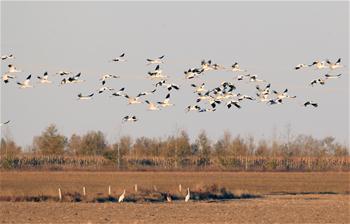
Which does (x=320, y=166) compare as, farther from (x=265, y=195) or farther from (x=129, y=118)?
(x=129, y=118)

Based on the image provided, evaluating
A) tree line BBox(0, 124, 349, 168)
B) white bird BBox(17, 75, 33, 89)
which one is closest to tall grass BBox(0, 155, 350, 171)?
tree line BBox(0, 124, 349, 168)

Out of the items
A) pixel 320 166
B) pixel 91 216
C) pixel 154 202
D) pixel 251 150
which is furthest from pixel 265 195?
pixel 251 150

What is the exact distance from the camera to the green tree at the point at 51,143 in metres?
128

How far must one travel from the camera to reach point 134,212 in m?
40.6

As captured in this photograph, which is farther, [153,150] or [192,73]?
[153,150]

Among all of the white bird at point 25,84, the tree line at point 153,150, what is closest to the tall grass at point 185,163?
the tree line at point 153,150

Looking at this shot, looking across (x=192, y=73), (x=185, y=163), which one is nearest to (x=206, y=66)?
(x=192, y=73)

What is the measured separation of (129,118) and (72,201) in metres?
13.0

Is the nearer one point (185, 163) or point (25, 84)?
point (25, 84)

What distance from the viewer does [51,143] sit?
425 ft

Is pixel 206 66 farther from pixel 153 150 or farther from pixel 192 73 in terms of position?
pixel 153 150

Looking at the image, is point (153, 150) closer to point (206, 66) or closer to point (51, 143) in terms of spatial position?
point (51, 143)

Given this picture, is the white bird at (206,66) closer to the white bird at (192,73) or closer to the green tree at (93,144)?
the white bird at (192,73)

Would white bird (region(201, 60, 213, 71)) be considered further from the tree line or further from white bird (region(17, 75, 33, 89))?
the tree line
